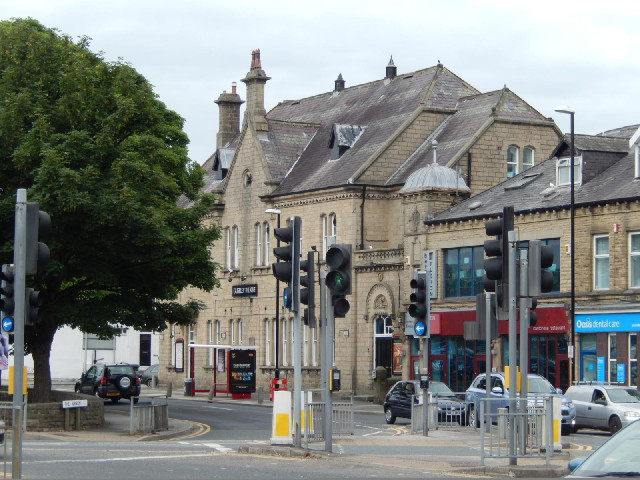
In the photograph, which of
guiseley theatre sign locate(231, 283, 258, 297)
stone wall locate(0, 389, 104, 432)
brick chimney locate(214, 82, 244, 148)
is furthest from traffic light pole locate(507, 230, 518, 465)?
brick chimney locate(214, 82, 244, 148)

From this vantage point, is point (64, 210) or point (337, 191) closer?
point (64, 210)

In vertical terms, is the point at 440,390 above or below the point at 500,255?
below

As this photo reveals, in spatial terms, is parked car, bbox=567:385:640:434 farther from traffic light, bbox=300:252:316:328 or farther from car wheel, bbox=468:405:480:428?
traffic light, bbox=300:252:316:328

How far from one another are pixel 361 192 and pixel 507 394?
24536 millimetres

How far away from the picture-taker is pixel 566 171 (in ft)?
163

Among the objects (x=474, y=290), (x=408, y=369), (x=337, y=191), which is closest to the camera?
(x=474, y=290)

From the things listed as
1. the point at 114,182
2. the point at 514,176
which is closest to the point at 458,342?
the point at 514,176

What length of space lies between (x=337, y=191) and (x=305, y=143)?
27.1 feet

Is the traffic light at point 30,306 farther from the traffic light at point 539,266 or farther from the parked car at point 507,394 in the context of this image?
the parked car at point 507,394

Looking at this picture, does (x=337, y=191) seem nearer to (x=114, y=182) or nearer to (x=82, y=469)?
(x=114, y=182)

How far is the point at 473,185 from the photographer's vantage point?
57.9 metres

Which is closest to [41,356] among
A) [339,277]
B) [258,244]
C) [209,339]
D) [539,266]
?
[339,277]

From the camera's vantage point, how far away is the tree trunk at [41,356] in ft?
118

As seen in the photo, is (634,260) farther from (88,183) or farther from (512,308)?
(512,308)
